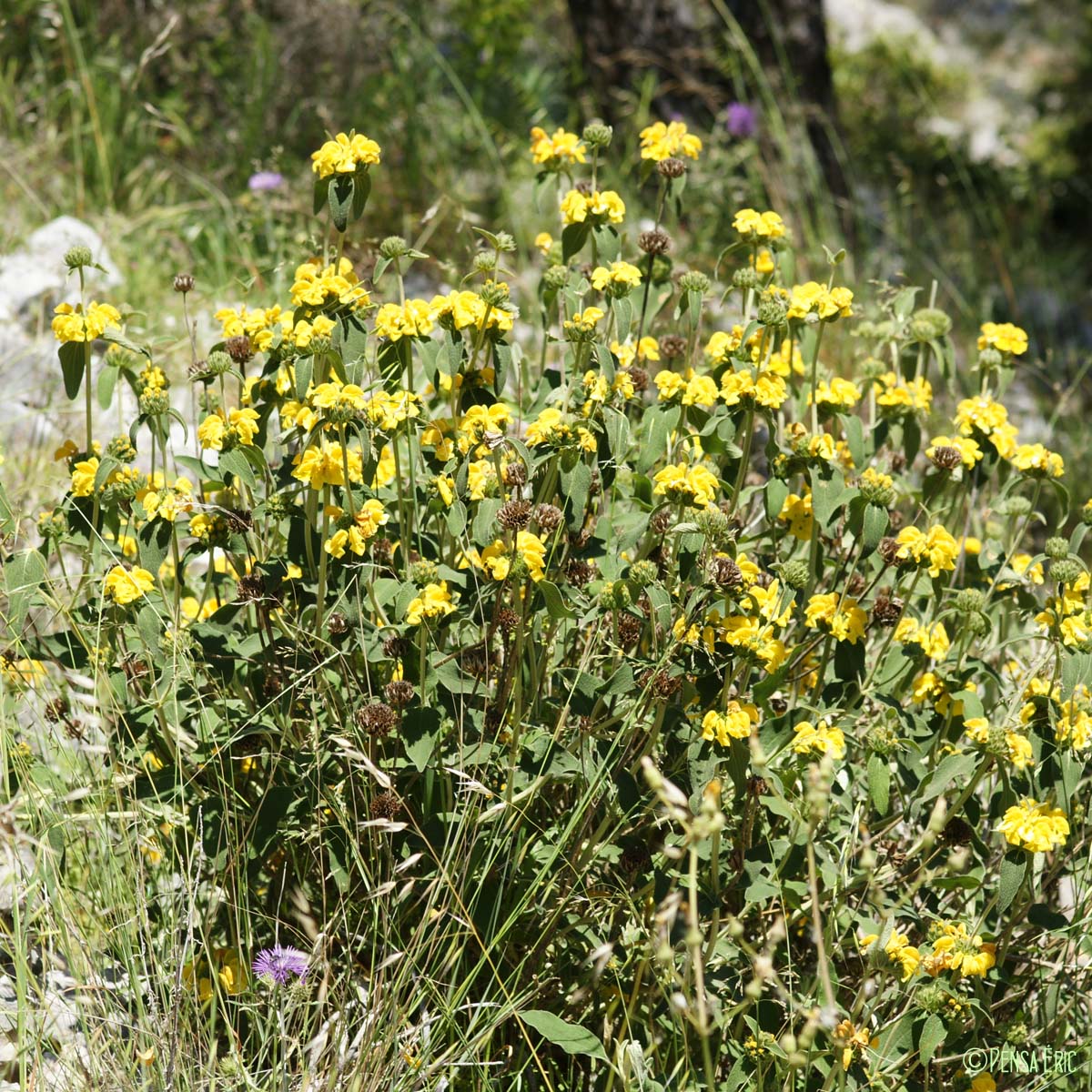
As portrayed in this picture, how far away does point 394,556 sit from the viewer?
1848 millimetres

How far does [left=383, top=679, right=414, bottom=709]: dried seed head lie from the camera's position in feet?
5.22

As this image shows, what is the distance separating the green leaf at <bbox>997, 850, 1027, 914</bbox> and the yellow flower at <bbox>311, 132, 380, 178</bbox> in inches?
47.9

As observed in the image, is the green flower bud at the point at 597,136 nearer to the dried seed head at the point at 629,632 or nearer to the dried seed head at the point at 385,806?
the dried seed head at the point at 629,632

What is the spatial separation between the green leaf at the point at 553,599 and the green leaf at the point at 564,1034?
486 millimetres

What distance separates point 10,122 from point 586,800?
350cm

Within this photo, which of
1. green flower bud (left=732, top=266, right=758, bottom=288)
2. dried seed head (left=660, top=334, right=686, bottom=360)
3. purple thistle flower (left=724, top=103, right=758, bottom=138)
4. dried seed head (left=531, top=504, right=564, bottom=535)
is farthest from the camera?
purple thistle flower (left=724, top=103, right=758, bottom=138)

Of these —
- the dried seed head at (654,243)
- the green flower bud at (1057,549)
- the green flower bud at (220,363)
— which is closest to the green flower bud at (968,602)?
the green flower bud at (1057,549)

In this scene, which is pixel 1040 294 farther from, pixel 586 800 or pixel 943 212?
pixel 586 800

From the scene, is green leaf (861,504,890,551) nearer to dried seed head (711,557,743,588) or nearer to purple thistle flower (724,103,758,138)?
dried seed head (711,557,743,588)

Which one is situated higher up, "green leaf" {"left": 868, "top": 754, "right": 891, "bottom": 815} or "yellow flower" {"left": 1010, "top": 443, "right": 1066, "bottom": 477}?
"yellow flower" {"left": 1010, "top": 443, "right": 1066, "bottom": 477}

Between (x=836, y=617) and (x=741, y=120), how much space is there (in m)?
2.97

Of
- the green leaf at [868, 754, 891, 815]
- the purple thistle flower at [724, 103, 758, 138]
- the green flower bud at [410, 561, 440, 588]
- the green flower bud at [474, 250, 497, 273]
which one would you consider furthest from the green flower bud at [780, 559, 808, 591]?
the purple thistle flower at [724, 103, 758, 138]

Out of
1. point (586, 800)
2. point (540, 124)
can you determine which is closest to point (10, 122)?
point (540, 124)

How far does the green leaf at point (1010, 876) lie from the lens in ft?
5.16
